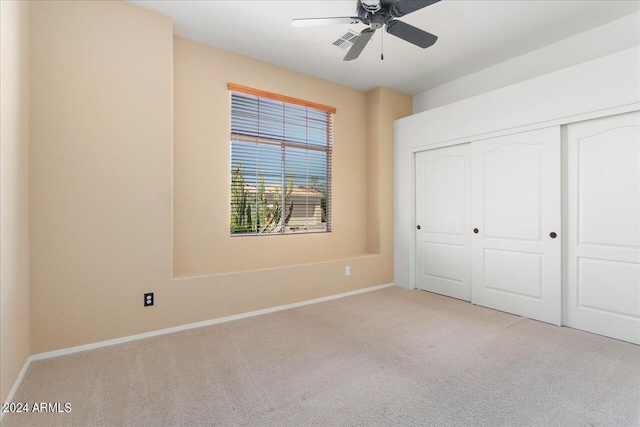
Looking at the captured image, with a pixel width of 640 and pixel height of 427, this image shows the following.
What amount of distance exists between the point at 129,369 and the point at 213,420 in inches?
37.2

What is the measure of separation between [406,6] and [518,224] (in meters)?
2.51

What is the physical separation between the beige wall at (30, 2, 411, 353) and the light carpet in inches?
14.5

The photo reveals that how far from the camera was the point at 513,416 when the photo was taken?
1.70 metres

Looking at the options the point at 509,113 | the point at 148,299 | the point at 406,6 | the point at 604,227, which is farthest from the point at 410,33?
the point at 148,299

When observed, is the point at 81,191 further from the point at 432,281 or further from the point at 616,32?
the point at 616,32

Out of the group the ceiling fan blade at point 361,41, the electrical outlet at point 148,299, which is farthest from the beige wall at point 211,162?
the ceiling fan blade at point 361,41

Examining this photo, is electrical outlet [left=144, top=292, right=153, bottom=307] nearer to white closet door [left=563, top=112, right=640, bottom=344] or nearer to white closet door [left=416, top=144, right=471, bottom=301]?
white closet door [left=416, top=144, right=471, bottom=301]

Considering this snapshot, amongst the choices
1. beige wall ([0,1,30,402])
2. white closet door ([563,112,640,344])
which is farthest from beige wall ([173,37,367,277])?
white closet door ([563,112,640,344])

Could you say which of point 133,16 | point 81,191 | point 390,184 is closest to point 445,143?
point 390,184

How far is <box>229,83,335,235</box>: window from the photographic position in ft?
11.9

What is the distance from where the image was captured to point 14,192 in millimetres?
2021

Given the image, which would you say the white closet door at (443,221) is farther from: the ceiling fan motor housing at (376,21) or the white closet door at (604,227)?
the ceiling fan motor housing at (376,21)

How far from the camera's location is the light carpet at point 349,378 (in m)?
1.71

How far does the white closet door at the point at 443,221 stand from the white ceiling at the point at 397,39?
3.65ft
